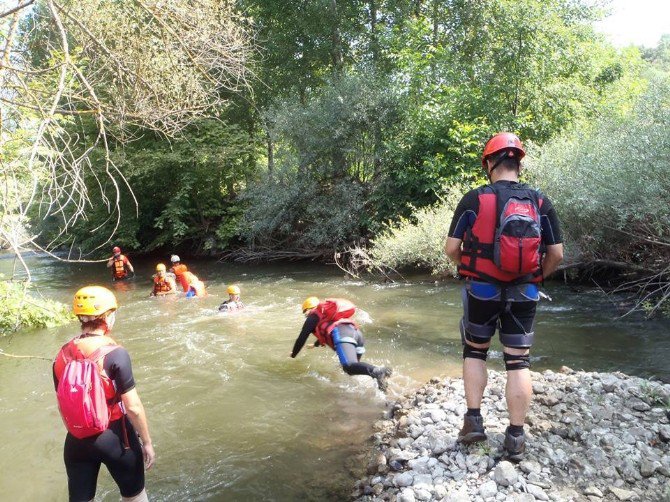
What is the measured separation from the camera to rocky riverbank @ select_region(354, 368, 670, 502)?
312 centimetres

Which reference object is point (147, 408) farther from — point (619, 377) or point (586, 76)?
point (586, 76)

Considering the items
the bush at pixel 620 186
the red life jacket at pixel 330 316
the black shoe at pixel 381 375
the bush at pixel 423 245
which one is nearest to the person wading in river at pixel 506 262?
the black shoe at pixel 381 375

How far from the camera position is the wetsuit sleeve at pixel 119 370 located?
275 centimetres

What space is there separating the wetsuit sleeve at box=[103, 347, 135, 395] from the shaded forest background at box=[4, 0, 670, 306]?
8.82 m

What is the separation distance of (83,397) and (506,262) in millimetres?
2594

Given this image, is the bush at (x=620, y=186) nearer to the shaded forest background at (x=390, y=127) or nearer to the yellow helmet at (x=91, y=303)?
the shaded forest background at (x=390, y=127)

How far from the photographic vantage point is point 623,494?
9.84 feet

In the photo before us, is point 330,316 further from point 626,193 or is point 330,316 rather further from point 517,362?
point 626,193

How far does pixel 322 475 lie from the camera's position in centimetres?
419

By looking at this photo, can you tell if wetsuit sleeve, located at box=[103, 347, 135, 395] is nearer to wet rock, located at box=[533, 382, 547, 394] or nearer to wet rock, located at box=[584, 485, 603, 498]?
wet rock, located at box=[584, 485, 603, 498]

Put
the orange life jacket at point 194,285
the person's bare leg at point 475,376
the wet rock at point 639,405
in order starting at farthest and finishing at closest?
1. the orange life jacket at point 194,285
2. the wet rock at point 639,405
3. the person's bare leg at point 475,376

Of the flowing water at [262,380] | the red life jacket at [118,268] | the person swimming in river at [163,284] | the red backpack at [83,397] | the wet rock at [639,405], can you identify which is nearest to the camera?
the red backpack at [83,397]

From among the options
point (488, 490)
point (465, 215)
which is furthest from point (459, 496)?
point (465, 215)

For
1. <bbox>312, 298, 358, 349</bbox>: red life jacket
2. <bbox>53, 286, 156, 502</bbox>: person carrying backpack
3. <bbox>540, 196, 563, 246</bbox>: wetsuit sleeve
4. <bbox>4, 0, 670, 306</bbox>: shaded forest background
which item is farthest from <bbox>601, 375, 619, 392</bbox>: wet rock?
<bbox>4, 0, 670, 306</bbox>: shaded forest background
